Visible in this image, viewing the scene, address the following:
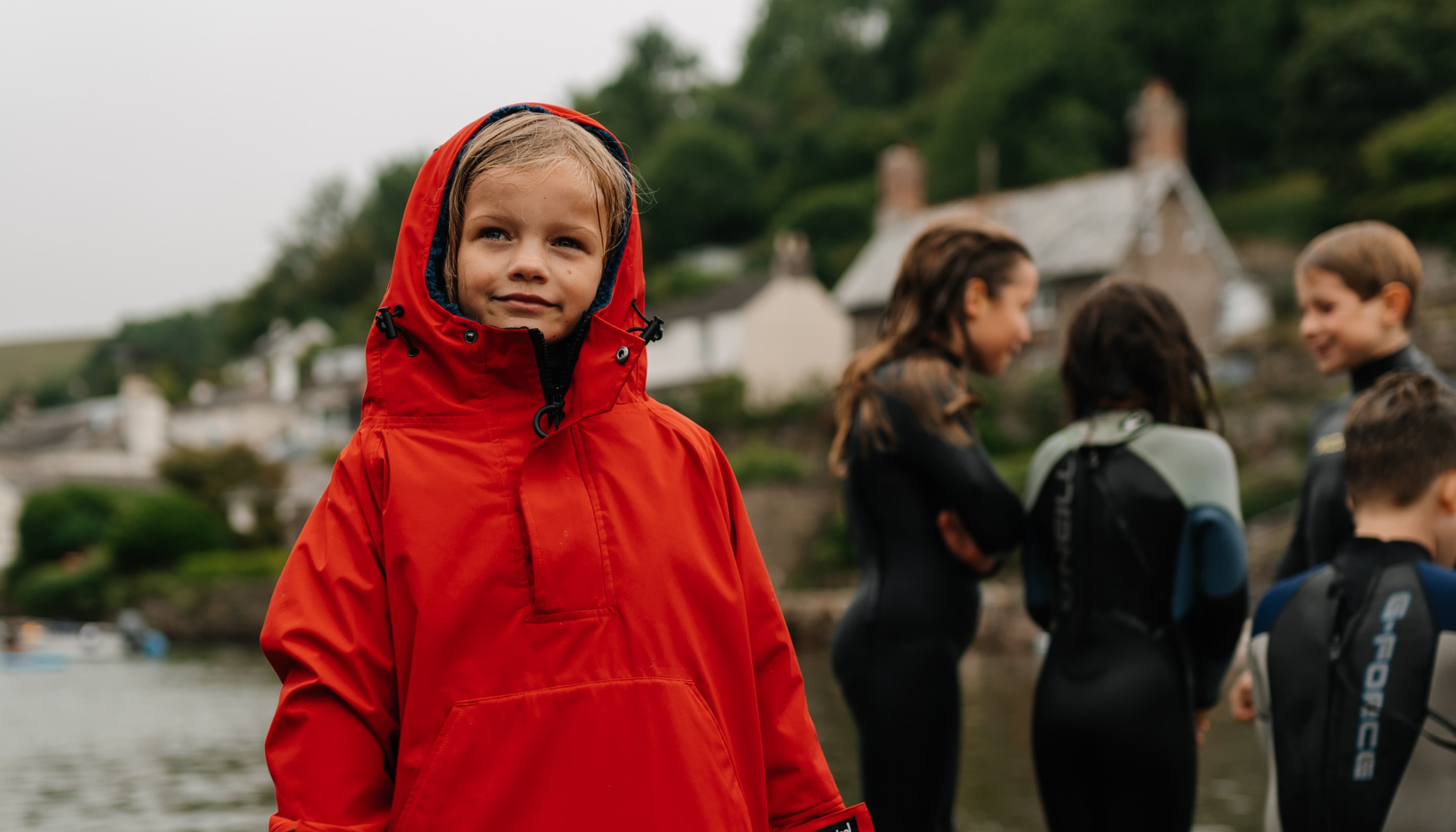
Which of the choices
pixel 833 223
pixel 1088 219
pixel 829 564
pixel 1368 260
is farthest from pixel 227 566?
pixel 1368 260

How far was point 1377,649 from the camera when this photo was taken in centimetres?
333

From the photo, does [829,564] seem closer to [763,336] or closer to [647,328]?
[763,336]

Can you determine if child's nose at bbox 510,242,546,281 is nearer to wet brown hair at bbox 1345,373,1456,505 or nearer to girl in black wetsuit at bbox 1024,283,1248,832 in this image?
girl in black wetsuit at bbox 1024,283,1248,832

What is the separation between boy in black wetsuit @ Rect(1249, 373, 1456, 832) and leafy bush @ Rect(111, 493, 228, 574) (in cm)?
4548

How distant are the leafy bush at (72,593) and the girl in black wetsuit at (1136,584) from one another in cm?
4384

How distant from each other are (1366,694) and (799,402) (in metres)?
40.6

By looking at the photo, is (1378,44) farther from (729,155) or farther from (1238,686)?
→ (1238,686)

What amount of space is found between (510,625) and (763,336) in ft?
159

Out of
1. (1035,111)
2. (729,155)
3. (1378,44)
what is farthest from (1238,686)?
(729,155)

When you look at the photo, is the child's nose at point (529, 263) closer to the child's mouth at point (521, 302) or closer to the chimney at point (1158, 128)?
the child's mouth at point (521, 302)

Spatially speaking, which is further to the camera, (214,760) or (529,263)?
(214,760)

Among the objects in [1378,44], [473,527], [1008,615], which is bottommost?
[1008,615]

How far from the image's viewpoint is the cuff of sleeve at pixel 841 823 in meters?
2.37

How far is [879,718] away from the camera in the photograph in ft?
13.0
